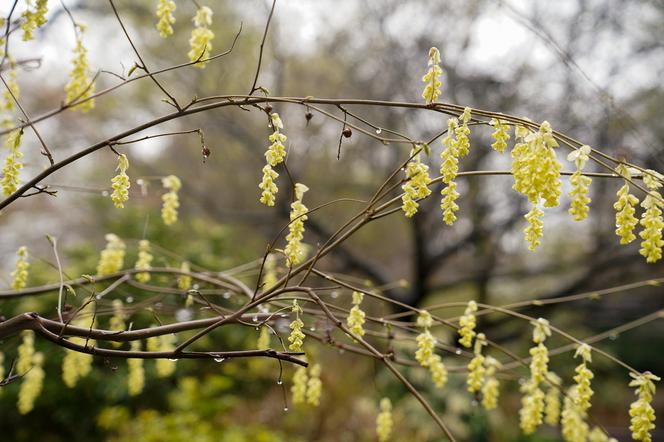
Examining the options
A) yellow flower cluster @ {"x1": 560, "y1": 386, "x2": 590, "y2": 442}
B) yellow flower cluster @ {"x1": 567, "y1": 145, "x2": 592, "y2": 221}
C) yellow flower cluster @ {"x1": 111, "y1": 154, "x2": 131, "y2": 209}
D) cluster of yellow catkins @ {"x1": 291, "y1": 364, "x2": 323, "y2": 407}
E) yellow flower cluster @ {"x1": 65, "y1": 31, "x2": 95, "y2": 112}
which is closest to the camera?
yellow flower cluster @ {"x1": 567, "y1": 145, "x2": 592, "y2": 221}

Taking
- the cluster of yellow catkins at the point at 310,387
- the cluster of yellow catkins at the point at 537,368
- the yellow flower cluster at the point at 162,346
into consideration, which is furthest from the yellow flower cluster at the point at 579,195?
the yellow flower cluster at the point at 162,346

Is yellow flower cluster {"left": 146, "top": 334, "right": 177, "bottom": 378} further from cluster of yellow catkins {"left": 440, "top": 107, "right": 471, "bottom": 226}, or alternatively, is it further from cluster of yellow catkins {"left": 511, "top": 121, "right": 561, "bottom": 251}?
cluster of yellow catkins {"left": 511, "top": 121, "right": 561, "bottom": 251}

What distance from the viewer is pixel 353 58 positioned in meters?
7.46

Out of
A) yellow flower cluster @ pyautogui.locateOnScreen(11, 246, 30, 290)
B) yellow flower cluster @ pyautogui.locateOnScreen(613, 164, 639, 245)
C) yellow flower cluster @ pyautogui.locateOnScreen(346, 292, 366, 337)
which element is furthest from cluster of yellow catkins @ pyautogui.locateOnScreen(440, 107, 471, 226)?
yellow flower cluster @ pyautogui.locateOnScreen(11, 246, 30, 290)

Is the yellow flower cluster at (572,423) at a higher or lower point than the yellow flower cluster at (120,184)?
lower

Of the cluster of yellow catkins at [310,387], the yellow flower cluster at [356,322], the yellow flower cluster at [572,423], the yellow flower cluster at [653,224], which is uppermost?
the yellow flower cluster at [653,224]

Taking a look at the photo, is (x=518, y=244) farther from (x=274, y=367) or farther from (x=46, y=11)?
(x=46, y=11)

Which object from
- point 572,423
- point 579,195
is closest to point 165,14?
point 579,195

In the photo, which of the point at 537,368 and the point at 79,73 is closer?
the point at 537,368

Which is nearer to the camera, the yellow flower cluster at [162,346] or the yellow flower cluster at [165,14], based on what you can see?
the yellow flower cluster at [165,14]

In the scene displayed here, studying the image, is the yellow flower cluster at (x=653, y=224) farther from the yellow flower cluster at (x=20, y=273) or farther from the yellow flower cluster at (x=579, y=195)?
the yellow flower cluster at (x=20, y=273)

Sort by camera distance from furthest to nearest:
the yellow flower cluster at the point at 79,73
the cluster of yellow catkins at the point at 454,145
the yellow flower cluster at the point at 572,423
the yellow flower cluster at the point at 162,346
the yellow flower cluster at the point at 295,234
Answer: the yellow flower cluster at the point at 162,346 < the yellow flower cluster at the point at 572,423 < the yellow flower cluster at the point at 79,73 < the yellow flower cluster at the point at 295,234 < the cluster of yellow catkins at the point at 454,145

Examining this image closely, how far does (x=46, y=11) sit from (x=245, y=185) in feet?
28.5

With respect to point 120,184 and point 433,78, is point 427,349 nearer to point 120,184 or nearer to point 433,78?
point 433,78
